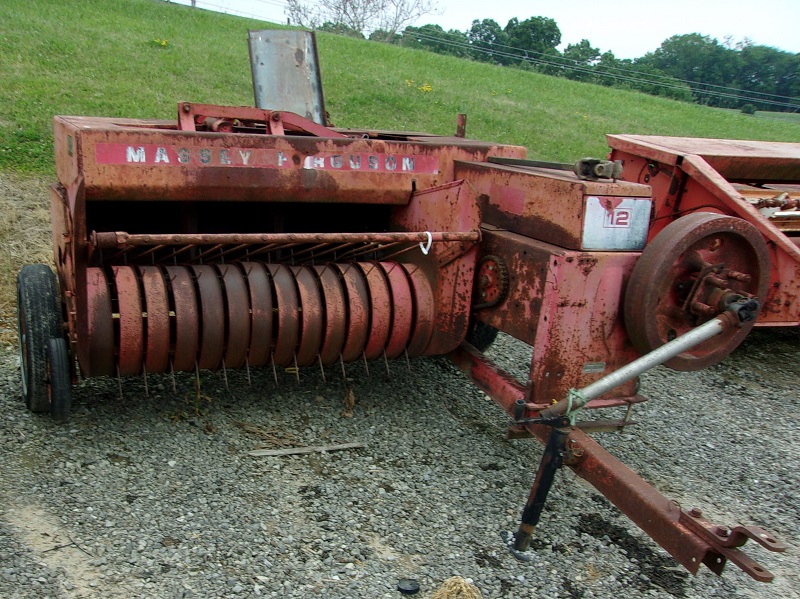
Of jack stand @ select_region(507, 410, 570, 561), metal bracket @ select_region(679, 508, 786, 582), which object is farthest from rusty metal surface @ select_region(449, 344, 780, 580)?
jack stand @ select_region(507, 410, 570, 561)

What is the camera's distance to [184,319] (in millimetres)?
3250

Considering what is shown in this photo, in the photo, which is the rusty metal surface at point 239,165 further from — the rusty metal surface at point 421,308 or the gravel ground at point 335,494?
the gravel ground at point 335,494

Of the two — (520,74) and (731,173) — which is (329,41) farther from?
(731,173)

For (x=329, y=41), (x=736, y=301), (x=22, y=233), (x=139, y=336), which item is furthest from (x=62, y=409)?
(x=329, y=41)

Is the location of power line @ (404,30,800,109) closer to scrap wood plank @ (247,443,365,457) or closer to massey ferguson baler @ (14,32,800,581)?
→ massey ferguson baler @ (14,32,800,581)

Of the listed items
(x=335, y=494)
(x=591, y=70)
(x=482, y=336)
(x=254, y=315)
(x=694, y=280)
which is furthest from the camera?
(x=591, y=70)

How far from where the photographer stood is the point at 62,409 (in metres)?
3.30

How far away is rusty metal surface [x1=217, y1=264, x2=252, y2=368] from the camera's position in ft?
11.0

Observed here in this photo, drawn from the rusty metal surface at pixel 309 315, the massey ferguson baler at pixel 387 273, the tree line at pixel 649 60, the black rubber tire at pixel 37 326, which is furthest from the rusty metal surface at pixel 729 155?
the tree line at pixel 649 60

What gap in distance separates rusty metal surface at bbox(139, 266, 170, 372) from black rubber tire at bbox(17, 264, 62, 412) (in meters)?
0.45

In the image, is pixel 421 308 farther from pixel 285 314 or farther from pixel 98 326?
pixel 98 326

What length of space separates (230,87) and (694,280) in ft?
39.6

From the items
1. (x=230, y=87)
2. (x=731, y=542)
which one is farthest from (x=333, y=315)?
(x=230, y=87)

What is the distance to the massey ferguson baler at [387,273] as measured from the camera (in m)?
2.95
